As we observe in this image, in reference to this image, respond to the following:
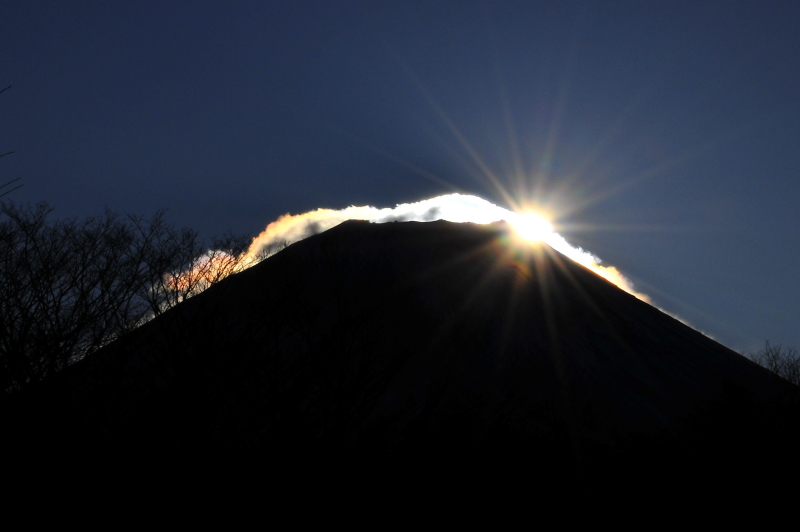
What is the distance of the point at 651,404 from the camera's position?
156 ft

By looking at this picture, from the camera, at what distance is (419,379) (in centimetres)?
4453

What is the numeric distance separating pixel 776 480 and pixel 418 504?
14144mm

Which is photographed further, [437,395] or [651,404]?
[651,404]

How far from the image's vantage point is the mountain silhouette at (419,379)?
24.5 feet

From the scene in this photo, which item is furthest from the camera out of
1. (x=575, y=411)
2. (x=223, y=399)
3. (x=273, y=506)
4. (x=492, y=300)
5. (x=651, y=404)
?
(x=492, y=300)

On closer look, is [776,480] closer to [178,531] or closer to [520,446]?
[520,446]

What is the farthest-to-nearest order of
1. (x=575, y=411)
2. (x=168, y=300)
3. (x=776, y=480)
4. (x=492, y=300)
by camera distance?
(x=492, y=300) < (x=575, y=411) < (x=776, y=480) < (x=168, y=300)

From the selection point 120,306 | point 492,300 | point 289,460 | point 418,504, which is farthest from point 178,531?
point 492,300

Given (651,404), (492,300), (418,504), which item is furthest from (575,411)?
(418,504)

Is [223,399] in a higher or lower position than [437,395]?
lower

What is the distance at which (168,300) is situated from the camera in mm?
9672

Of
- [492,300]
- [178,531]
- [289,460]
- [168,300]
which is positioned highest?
[492,300]

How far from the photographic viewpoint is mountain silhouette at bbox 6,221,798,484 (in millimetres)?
7473

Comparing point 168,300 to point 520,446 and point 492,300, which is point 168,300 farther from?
point 492,300
